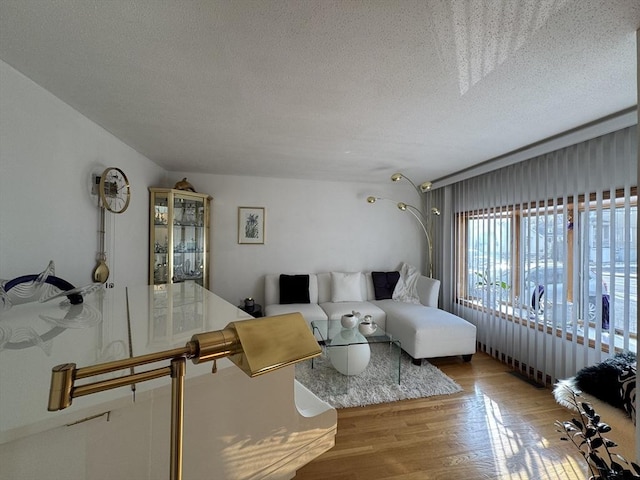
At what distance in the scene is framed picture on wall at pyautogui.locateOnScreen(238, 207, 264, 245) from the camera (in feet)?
12.9

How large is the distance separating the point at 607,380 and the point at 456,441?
96 cm

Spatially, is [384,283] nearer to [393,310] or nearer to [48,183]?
[393,310]

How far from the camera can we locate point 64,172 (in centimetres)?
175

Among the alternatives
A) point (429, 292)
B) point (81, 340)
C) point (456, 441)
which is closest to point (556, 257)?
point (429, 292)

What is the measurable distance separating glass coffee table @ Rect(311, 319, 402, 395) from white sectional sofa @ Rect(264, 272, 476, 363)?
0.33 metres

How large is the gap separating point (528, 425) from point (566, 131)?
7.77ft

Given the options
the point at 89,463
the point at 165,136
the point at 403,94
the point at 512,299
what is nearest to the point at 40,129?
the point at 165,136

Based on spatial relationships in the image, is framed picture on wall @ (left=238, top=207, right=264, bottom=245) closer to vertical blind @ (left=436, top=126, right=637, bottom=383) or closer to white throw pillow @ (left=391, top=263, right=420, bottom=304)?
white throw pillow @ (left=391, top=263, right=420, bottom=304)

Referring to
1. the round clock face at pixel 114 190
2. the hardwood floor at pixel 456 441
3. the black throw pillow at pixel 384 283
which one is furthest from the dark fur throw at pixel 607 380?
the round clock face at pixel 114 190

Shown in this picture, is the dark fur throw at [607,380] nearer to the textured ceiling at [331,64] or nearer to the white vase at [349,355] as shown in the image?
the white vase at [349,355]

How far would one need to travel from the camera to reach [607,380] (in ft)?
4.91

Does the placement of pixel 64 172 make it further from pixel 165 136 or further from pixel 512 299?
pixel 512 299

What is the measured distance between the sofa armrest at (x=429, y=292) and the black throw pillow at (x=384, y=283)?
0.42 m

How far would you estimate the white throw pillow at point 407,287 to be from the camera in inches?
156
